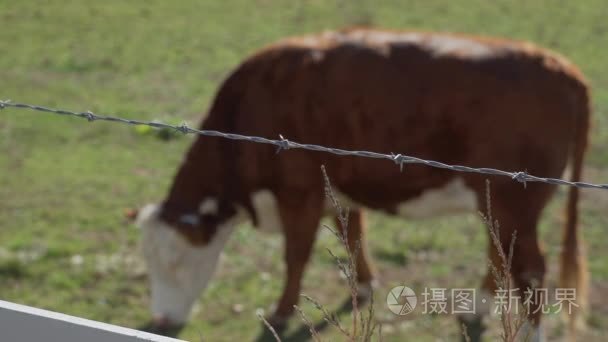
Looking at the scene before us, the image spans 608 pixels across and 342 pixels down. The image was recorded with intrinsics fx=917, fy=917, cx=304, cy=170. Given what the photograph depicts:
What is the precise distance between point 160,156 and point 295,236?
298cm

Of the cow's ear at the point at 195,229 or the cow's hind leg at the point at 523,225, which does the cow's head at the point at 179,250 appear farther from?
the cow's hind leg at the point at 523,225

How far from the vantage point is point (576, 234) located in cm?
507

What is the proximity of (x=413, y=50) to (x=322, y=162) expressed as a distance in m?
0.81

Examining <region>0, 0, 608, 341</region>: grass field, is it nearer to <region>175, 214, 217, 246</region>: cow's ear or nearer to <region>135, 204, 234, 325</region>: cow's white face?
<region>135, 204, 234, 325</region>: cow's white face

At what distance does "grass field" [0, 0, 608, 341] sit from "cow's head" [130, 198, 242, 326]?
0.21 m

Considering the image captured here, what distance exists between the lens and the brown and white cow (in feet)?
15.8

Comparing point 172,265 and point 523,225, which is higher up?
point 523,225

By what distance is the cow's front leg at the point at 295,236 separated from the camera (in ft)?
17.5

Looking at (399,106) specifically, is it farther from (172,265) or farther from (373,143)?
(172,265)

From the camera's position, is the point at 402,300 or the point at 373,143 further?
the point at 402,300

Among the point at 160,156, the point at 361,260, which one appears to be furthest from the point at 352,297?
the point at 160,156

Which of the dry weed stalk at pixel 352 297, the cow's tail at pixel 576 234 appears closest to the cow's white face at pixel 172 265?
the cow's tail at pixel 576 234

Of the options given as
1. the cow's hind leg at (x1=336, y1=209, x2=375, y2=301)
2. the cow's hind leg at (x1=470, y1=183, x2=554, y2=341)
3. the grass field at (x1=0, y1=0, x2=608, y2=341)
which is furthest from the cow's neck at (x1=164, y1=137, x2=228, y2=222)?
the cow's hind leg at (x1=470, y1=183, x2=554, y2=341)

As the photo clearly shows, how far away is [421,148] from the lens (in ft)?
16.2
